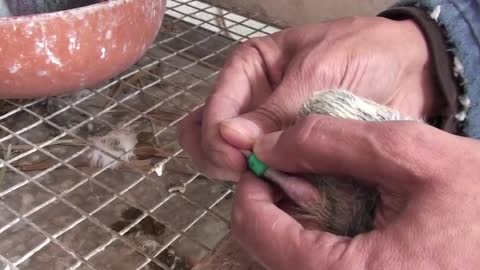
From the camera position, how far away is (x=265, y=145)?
399 mm

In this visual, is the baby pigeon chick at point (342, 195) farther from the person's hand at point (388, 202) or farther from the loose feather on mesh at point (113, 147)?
the loose feather on mesh at point (113, 147)

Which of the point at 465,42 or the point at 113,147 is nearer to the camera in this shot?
the point at 465,42

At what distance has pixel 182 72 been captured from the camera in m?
0.78

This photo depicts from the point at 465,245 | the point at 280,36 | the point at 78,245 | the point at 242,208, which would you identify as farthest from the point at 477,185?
the point at 78,245

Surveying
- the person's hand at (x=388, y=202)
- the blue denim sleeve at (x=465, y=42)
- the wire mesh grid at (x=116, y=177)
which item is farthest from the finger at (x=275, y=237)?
the blue denim sleeve at (x=465, y=42)

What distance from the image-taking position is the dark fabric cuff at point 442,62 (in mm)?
535

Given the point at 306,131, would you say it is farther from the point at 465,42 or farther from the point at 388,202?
the point at 465,42

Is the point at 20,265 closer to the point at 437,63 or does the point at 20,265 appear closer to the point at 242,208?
the point at 242,208

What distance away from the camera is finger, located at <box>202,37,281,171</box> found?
1.46 ft

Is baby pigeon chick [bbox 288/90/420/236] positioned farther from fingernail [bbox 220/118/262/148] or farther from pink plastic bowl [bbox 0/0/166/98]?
pink plastic bowl [bbox 0/0/166/98]

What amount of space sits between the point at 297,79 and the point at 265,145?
0.25ft

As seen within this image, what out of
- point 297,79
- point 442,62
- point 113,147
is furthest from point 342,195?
point 113,147

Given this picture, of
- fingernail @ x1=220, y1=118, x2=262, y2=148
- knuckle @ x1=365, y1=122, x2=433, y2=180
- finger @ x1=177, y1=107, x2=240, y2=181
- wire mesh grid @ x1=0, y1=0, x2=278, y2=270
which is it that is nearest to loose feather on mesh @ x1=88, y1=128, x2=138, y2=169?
wire mesh grid @ x1=0, y1=0, x2=278, y2=270

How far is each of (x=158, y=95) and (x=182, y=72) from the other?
0.05m
